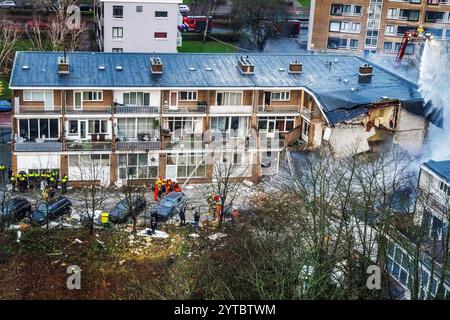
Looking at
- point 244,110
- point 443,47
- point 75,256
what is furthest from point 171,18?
point 75,256

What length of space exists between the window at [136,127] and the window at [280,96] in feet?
28.4

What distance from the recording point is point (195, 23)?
294 feet

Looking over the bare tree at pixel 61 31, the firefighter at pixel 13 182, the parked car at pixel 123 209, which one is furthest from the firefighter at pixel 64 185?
the bare tree at pixel 61 31

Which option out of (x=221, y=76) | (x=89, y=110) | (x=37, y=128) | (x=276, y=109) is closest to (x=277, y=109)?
(x=276, y=109)

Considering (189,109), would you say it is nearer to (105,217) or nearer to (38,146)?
(38,146)

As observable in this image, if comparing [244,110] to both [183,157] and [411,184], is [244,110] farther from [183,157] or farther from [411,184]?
[411,184]

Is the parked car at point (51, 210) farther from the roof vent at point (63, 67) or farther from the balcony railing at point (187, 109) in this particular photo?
the balcony railing at point (187, 109)

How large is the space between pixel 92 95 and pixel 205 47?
34918mm

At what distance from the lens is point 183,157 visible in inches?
2095

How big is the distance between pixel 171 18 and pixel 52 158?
86.4ft

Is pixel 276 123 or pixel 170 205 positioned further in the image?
pixel 276 123

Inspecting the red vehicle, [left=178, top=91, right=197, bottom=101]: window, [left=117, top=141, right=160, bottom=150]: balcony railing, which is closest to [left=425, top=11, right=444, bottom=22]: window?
the red vehicle

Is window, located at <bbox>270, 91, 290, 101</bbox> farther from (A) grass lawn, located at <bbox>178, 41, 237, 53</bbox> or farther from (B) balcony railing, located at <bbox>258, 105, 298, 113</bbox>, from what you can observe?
(A) grass lawn, located at <bbox>178, 41, 237, 53</bbox>

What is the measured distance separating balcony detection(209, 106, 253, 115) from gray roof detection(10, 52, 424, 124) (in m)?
1.65
